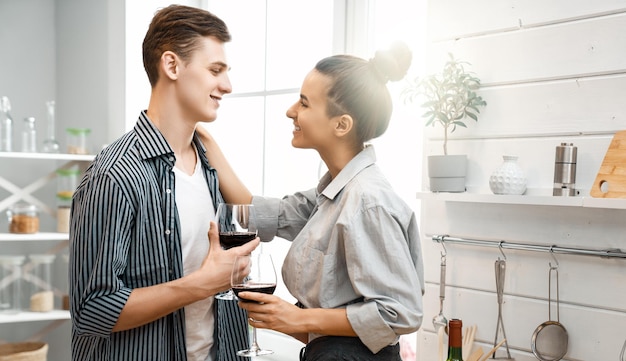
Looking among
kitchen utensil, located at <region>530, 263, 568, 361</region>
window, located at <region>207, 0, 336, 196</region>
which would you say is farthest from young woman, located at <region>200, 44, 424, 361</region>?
window, located at <region>207, 0, 336, 196</region>

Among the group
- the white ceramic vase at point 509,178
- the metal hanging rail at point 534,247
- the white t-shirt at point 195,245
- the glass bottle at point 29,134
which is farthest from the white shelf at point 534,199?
the glass bottle at point 29,134

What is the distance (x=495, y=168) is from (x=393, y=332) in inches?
40.1

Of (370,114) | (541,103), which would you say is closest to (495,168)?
(541,103)

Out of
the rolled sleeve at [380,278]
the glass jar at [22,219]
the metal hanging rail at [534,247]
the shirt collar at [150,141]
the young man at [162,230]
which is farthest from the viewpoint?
the glass jar at [22,219]

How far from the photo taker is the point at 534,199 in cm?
208

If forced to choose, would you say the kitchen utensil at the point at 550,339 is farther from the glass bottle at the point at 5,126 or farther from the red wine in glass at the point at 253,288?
the glass bottle at the point at 5,126

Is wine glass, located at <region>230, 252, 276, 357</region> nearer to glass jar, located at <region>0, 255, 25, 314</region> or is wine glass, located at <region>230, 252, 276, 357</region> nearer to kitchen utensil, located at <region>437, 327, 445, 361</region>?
kitchen utensil, located at <region>437, 327, 445, 361</region>

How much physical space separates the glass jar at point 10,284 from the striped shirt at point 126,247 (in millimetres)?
2077

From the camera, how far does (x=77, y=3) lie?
4.03 meters

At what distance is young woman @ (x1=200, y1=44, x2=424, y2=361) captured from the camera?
1478 mm

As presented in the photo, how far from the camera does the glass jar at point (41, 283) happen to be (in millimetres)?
3561

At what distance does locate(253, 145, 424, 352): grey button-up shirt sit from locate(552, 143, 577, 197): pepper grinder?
66 centimetres

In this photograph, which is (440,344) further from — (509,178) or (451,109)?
(451,109)

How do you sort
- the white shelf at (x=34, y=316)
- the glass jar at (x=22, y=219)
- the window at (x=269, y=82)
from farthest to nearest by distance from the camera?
the glass jar at (x=22, y=219)
the white shelf at (x=34, y=316)
the window at (x=269, y=82)
